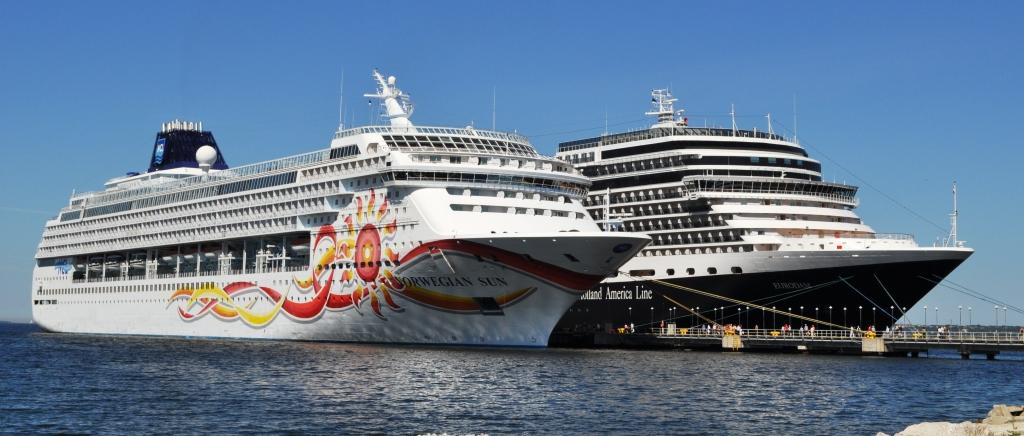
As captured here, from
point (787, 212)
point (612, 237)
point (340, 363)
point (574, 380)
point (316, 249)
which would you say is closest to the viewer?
point (574, 380)

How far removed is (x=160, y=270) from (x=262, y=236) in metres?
15.6

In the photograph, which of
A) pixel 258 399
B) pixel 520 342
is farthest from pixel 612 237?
pixel 258 399

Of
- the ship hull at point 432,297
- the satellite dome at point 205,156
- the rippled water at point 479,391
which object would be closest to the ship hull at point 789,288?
the rippled water at point 479,391

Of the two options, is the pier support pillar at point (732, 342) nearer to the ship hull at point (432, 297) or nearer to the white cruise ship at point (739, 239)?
the white cruise ship at point (739, 239)

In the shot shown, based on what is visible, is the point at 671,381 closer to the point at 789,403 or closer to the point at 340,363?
the point at 789,403

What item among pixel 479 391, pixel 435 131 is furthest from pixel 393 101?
pixel 479 391

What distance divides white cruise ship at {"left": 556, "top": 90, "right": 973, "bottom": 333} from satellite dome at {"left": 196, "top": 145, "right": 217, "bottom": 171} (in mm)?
26915

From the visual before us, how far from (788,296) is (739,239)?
3.97 metres

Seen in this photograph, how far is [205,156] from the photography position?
86.3 metres

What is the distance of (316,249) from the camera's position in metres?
63.7

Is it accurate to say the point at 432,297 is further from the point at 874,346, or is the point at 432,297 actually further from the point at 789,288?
the point at 874,346

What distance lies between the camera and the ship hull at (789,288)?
6259cm

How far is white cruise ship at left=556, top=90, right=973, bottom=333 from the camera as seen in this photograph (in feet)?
208

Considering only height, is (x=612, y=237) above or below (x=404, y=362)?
above
